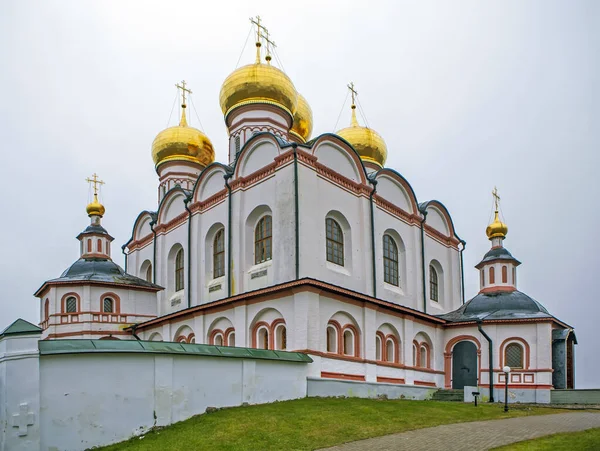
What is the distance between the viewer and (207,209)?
21.8 m

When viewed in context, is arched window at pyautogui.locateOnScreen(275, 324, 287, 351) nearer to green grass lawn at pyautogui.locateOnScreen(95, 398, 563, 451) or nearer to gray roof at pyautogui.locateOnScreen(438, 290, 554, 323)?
green grass lawn at pyautogui.locateOnScreen(95, 398, 563, 451)

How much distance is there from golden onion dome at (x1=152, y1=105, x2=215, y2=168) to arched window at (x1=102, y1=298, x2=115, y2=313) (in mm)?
7623

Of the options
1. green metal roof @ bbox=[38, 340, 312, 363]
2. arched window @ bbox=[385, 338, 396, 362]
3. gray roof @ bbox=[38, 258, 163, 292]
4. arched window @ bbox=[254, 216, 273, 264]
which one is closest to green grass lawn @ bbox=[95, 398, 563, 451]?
green metal roof @ bbox=[38, 340, 312, 363]

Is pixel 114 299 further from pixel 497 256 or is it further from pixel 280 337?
pixel 497 256

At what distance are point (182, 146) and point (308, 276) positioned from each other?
13.9 metres

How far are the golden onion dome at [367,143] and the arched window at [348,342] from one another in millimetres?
11921

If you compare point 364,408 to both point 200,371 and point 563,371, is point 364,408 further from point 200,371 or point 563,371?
point 563,371

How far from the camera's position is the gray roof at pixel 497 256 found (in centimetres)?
2286

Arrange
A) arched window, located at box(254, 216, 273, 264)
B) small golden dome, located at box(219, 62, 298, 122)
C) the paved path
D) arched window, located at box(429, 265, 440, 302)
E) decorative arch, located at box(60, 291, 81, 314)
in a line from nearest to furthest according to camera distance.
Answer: the paved path → arched window, located at box(254, 216, 273, 264) → small golden dome, located at box(219, 62, 298, 122) → arched window, located at box(429, 265, 440, 302) → decorative arch, located at box(60, 291, 81, 314)

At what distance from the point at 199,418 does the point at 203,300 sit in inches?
373

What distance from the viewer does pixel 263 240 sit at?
19.1 metres

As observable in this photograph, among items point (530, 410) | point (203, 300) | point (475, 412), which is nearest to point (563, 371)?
point (530, 410)

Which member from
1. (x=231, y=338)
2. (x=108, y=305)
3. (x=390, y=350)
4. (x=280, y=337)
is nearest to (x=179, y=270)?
(x=108, y=305)

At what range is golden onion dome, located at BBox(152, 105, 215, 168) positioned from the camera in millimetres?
28766
